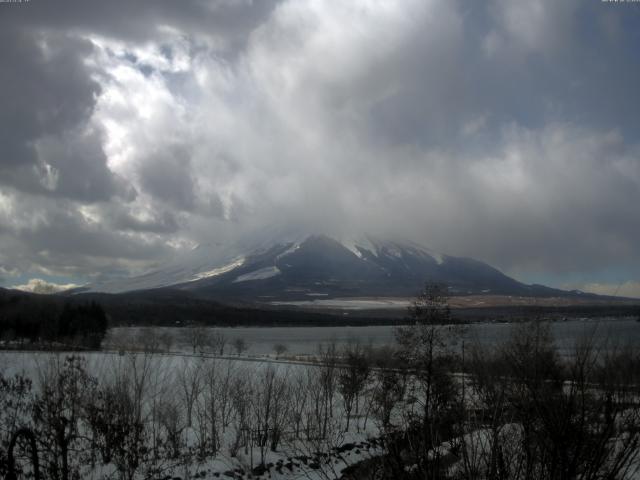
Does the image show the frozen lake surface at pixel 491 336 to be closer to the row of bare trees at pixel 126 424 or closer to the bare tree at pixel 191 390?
the row of bare trees at pixel 126 424

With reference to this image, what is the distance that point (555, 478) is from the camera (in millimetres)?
4902

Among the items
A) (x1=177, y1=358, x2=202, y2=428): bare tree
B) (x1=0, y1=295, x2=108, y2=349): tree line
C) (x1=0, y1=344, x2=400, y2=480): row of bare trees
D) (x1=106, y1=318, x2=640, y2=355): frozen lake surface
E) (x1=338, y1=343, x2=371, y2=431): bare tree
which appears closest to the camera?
(x1=106, y1=318, x2=640, y2=355): frozen lake surface

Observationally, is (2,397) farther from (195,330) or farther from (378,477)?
(195,330)

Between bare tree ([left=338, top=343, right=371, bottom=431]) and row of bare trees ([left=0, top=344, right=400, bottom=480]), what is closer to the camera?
row of bare trees ([left=0, top=344, right=400, bottom=480])

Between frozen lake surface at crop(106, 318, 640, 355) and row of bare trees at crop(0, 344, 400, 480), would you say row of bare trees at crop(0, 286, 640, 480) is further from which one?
frozen lake surface at crop(106, 318, 640, 355)

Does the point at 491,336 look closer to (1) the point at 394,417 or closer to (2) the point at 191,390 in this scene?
(2) the point at 191,390

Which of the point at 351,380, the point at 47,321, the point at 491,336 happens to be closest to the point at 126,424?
the point at 351,380

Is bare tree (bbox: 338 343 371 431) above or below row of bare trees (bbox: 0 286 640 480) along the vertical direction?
below

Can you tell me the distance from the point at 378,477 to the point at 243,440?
20.1 metres

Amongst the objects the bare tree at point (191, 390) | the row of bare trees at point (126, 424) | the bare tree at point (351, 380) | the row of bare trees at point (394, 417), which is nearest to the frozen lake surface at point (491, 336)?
the row of bare trees at point (394, 417)

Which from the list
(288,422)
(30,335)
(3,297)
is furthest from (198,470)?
(3,297)

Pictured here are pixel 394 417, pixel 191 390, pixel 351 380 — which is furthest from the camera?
pixel 351 380

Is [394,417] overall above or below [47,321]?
above

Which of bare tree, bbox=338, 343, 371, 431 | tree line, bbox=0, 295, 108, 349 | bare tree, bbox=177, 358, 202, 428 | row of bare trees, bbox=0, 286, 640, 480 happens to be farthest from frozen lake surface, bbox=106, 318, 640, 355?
bare tree, bbox=177, 358, 202, 428
